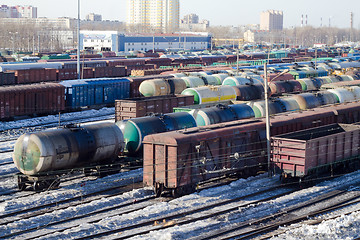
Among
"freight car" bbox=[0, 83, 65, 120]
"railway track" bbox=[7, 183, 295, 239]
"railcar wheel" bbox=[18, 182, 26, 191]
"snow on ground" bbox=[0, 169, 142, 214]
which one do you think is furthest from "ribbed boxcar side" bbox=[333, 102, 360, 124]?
"freight car" bbox=[0, 83, 65, 120]

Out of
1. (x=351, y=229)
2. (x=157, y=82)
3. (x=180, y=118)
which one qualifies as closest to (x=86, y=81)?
(x=157, y=82)

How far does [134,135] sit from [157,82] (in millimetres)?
16454

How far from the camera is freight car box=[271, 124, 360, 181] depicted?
2394 cm

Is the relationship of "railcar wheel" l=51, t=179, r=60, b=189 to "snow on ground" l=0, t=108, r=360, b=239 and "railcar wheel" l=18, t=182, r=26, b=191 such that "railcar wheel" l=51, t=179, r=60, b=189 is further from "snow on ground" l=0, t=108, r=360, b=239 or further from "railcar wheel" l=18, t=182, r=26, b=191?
"railcar wheel" l=18, t=182, r=26, b=191

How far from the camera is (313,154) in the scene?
79.7ft

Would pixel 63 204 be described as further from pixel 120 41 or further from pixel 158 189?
pixel 120 41

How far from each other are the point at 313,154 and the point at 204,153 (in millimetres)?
5171

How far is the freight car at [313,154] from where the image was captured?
23938 millimetres

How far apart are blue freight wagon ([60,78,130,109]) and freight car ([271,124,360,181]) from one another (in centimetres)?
2457

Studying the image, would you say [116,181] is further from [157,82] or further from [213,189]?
[157,82]

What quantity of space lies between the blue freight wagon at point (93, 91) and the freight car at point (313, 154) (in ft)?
80.6

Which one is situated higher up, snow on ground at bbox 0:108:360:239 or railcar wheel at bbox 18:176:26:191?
railcar wheel at bbox 18:176:26:191

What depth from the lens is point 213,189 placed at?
24.2 m

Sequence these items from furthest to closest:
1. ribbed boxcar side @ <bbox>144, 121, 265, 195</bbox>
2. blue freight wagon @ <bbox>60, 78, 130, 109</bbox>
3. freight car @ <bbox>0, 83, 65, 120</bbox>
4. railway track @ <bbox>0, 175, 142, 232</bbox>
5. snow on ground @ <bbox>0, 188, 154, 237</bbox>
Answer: blue freight wagon @ <bbox>60, 78, 130, 109</bbox>
freight car @ <bbox>0, 83, 65, 120</bbox>
ribbed boxcar side @ <bbox>144, 121, 265, 195</bbox>
railway track @ <bbox>0, 175, 142, 232</bbox>
snow on ground @ <bbox>0, 188, 154, 237</bbox>
